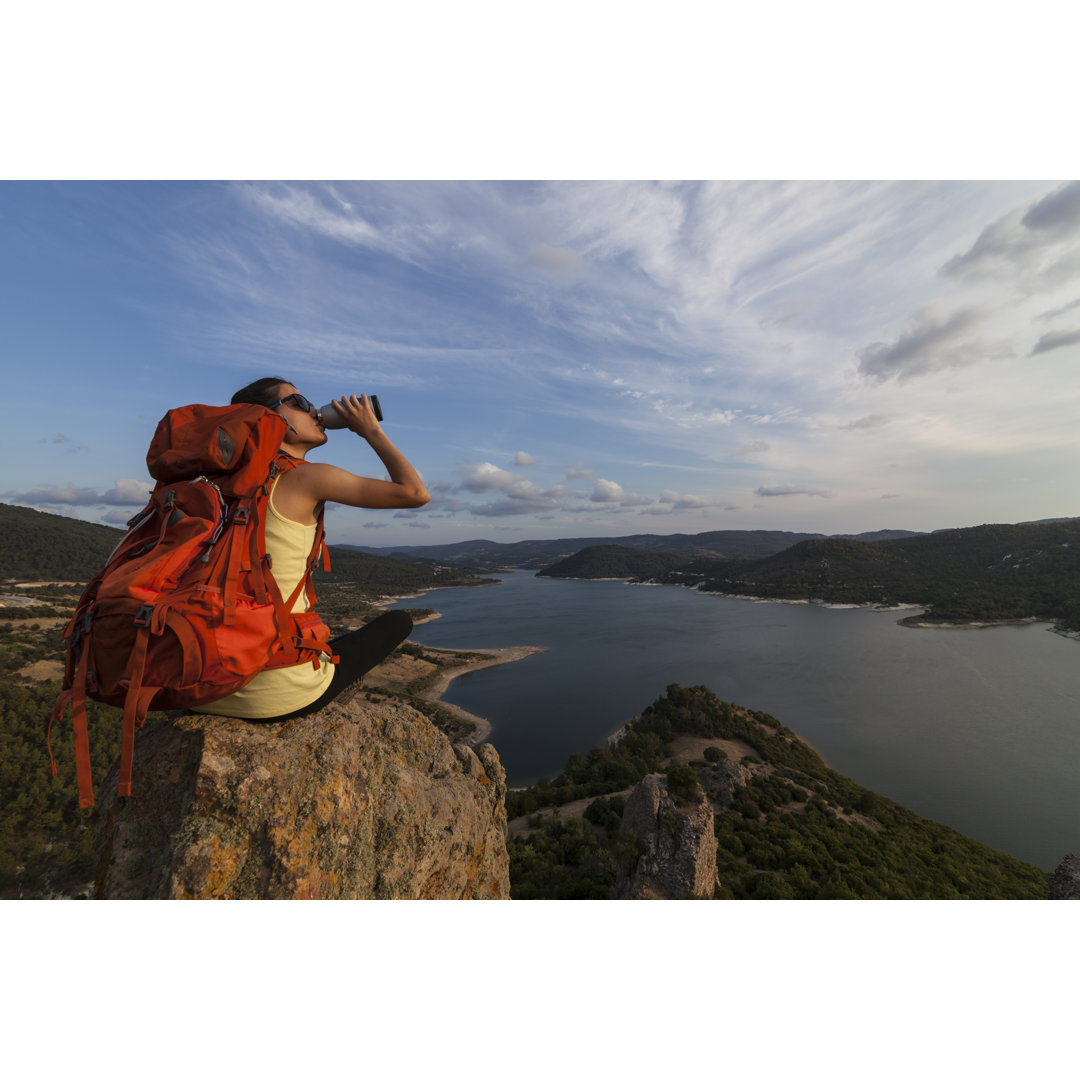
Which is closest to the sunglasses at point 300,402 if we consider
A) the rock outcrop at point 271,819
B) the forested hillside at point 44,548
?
the rock outcrop at point 271,819

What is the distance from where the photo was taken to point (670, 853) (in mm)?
9156

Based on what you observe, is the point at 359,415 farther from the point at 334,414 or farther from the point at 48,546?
the point at 48,546

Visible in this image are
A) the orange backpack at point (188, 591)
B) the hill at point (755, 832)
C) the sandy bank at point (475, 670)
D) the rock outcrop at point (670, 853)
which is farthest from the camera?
the sandy bank at point (475, 670)

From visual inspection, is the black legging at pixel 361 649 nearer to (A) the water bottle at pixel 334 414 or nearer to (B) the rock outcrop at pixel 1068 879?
(A) the water bottle at pixel 334 414

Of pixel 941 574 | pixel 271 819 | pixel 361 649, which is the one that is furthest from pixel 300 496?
pixel 941 574

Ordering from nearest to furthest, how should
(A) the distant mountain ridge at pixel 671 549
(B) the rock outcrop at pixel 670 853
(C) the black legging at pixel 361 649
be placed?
(C) the black legging at pixel 361 649, (B) the rock outcrop at pixel 670 853, (A) the distant mountain ridge at pixel 671 549

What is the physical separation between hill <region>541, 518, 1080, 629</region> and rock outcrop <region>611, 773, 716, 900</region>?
68001 mm

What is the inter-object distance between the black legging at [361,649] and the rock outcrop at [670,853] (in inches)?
361

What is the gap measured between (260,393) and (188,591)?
0.83 metres

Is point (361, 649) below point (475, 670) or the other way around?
the other way around

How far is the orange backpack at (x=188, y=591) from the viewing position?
4.40ft

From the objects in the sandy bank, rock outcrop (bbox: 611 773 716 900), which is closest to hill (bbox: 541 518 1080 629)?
the sandy bank

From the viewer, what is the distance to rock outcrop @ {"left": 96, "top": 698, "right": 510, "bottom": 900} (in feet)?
5.76

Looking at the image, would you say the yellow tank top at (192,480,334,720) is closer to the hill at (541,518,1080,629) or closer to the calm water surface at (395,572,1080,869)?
the calm water surface at (395,572,1080,869)
